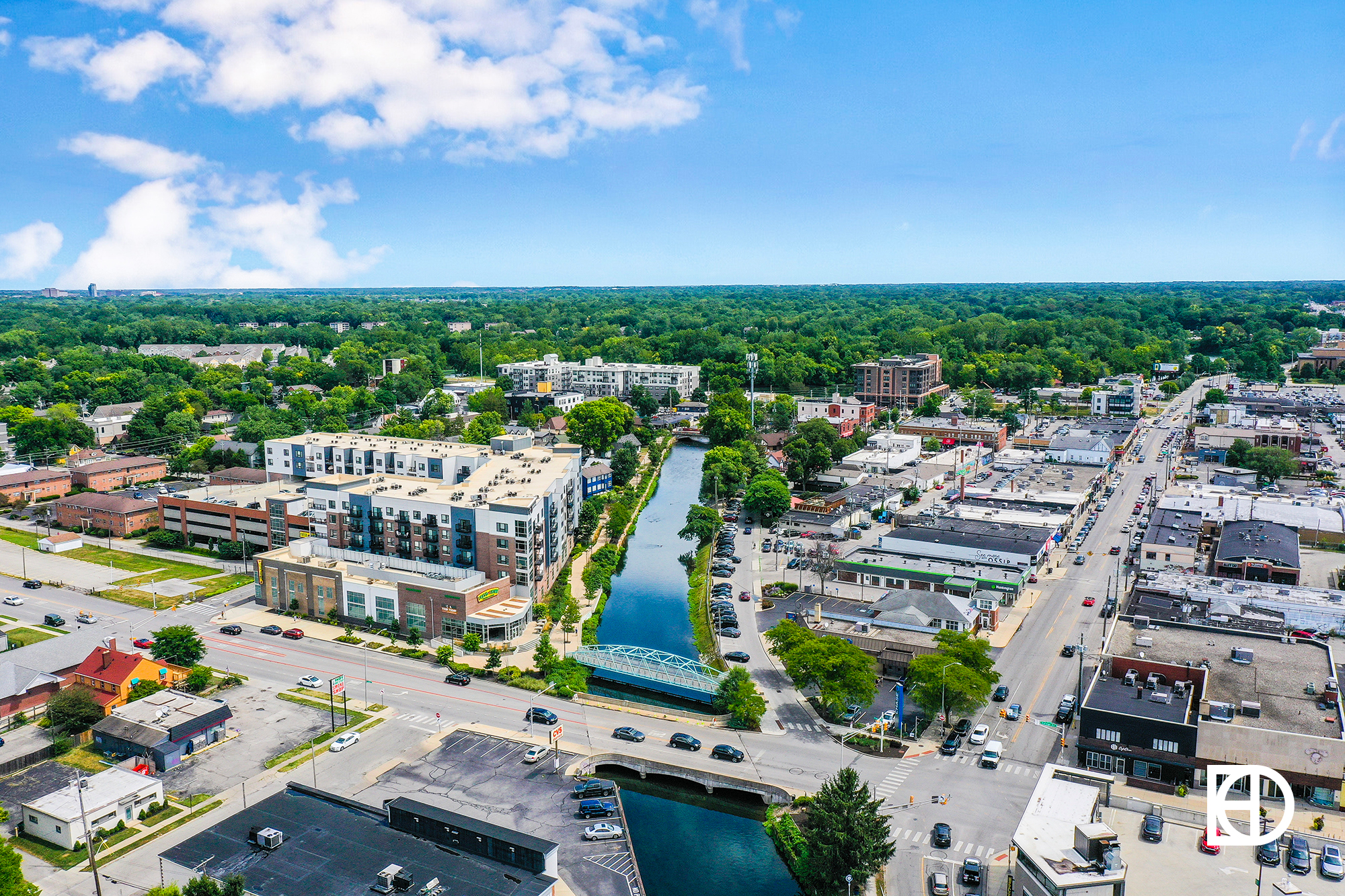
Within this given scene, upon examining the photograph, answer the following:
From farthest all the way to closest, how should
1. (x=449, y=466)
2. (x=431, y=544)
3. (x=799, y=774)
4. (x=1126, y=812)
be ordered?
1. (x=449, y=466)
2. (x=431, y=544)
3. (x=799, y=774)
4. (x=1126, y=812)

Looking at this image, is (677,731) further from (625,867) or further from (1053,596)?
(1053,596)

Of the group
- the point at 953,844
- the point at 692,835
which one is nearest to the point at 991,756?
the point at 953,844

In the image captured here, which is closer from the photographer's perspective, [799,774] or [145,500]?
[799,774]

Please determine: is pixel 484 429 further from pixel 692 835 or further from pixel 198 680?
pixel 692 835

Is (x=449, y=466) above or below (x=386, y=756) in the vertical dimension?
above

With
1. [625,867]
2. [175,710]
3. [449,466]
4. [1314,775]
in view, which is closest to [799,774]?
[625,867]

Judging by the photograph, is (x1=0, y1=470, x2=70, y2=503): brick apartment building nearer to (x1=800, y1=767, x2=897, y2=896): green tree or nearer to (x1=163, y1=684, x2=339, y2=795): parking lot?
(x1=163, y1=684, x2=339, y2=795): parking lot

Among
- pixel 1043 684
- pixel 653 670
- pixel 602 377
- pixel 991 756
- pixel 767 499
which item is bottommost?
pixel 1043 684
